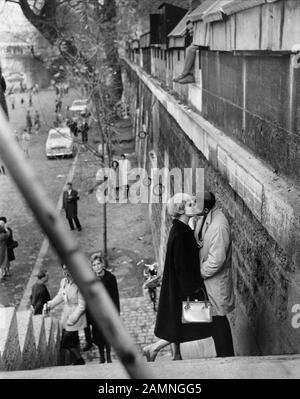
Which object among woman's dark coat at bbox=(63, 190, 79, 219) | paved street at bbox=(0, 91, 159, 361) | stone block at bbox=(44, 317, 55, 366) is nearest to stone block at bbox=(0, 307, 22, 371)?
stone block at bbox=(44, 317, 55, 366)

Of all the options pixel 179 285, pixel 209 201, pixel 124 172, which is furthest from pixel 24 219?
pixel 209 201

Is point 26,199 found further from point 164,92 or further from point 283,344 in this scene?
point 164,92

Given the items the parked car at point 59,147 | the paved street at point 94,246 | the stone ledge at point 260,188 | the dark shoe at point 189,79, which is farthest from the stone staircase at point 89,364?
the parked car at point 59,147

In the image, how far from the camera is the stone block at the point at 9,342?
3203mm

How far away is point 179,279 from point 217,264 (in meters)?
0.31

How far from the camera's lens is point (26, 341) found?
3.85m

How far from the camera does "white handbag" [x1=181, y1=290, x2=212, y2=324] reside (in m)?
3.74

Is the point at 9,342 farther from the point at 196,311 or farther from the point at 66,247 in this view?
the point at 66,247

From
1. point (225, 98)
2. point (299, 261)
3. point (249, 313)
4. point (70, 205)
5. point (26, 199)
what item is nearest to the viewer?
point (26, 199)

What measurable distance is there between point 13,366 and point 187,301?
4.20 ft

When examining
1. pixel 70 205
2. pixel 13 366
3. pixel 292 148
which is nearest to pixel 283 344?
pixel 292 148

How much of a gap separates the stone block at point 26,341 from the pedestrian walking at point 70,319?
1.07 meters

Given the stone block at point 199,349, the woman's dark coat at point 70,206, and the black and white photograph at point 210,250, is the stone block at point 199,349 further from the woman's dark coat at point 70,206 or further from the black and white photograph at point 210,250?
the woman's dark coat at point 70,206

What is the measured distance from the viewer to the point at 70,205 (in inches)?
509
